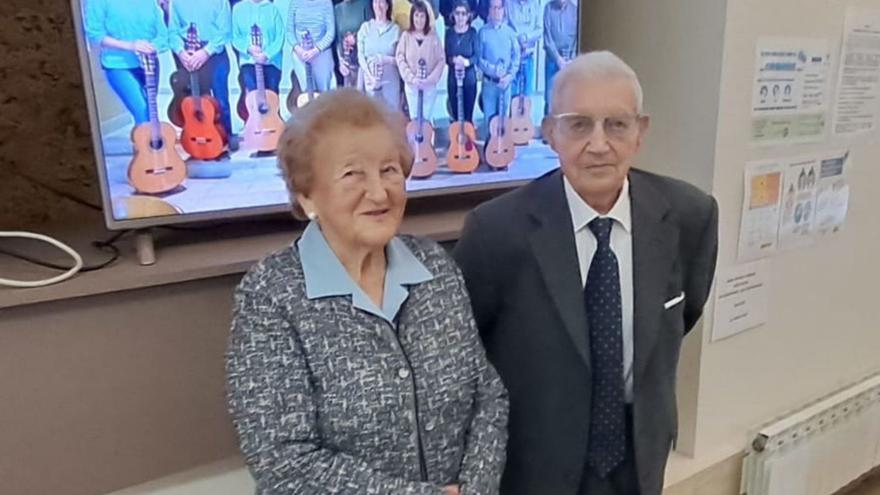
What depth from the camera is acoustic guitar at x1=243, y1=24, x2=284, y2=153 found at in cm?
156

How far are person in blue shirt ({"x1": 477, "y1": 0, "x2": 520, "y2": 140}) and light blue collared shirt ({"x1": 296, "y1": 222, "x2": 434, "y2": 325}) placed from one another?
2.61ft

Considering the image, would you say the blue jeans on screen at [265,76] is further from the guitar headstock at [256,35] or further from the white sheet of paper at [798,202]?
the white sheet of paper at [798,202]

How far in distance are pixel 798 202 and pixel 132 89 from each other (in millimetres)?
1833

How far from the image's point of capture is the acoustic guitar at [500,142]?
6.43ft

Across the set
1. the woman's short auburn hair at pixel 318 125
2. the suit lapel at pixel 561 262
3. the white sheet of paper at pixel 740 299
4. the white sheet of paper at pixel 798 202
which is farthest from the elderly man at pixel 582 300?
the white sheet of paper at pixel 798 202

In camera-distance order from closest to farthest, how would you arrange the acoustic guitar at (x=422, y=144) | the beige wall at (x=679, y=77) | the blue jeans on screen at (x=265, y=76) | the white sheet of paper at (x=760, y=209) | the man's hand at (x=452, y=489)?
the man's hand at (x=452, y=489)
the blue jeans on screen at (x=265, y=76)
the acoustic guitar at (x=422, y=144)
the beige wall at (x=679, y=77)
the white sheet of paper at (x=760, y=209)

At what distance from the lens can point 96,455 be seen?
1489mm

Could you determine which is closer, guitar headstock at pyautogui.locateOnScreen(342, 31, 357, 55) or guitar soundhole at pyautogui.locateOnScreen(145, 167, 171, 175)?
guitar soundhole at pyautogui.locateOnScreen(145, 167, 171, 175)

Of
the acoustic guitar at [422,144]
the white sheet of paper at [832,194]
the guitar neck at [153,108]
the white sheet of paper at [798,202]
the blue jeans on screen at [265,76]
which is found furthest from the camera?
the white sheet of paper at [832,194]

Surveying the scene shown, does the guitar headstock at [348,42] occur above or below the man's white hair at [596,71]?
above

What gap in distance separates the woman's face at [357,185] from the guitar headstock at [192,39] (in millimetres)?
492

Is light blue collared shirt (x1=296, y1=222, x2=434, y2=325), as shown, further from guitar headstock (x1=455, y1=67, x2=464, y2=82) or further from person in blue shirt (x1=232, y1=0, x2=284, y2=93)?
guitar headstock (x1=455, y1=67, x2=464, y2=82)

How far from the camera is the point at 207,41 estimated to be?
58.4 inches

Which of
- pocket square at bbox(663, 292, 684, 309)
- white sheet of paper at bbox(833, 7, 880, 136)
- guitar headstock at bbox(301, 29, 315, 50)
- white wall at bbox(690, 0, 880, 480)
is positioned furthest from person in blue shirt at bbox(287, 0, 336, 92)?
white sheet of paper at bbox(833, 7, 880, 136)
